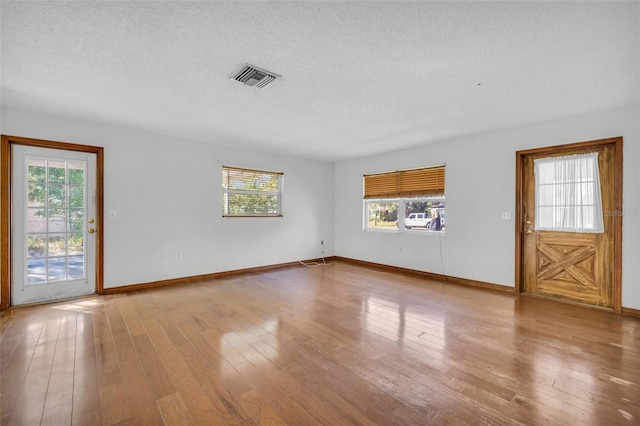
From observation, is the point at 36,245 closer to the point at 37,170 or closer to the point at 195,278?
the point at 37,170

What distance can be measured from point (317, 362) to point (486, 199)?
371cm

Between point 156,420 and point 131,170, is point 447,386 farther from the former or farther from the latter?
point 131,170

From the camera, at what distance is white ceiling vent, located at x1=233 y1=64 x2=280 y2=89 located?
2.46m

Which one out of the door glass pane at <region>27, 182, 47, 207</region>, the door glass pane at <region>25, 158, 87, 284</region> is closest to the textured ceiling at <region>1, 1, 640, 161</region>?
the door glass pane at <region>25, 158, 87, 284</region>

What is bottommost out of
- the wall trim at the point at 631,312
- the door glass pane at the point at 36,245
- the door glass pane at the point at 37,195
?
the wall trim at the point at 631,312

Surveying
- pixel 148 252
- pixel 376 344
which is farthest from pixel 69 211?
pixel 376 344

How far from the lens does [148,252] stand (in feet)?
14.5

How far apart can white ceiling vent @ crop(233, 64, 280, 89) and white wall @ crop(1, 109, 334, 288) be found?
261 centimetres

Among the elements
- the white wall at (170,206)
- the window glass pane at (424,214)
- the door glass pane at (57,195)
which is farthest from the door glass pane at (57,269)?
the window glass pane at (424,214)

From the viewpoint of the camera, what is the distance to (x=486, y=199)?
4461 millimetres

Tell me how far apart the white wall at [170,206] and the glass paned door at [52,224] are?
23cm

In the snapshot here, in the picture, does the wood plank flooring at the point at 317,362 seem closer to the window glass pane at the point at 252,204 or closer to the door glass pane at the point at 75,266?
the door glass pane at the point at 75,266

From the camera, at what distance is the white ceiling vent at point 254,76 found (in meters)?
2.46

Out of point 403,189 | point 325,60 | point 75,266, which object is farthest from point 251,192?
point 325,60
